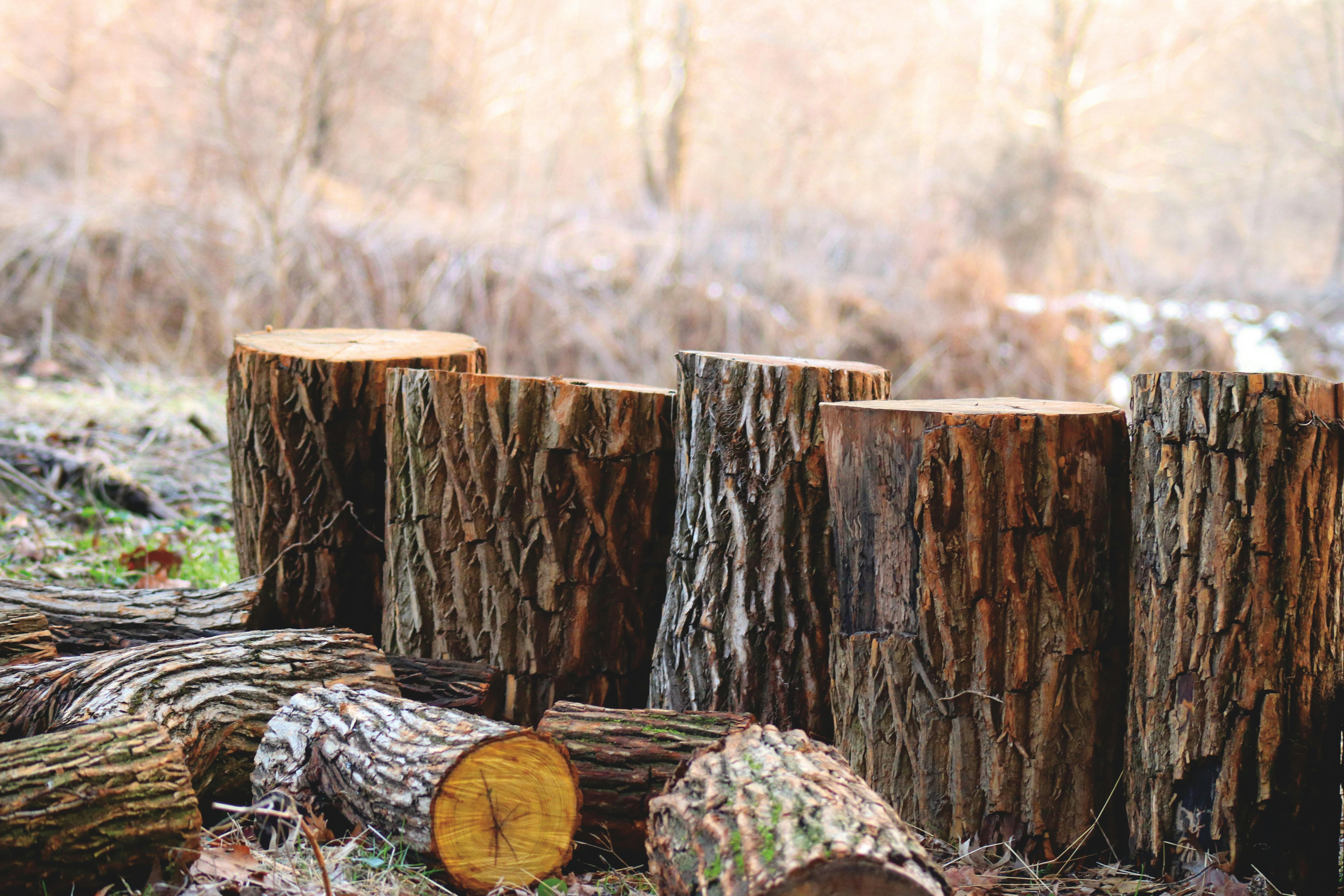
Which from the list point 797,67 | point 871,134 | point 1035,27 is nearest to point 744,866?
point 797,67

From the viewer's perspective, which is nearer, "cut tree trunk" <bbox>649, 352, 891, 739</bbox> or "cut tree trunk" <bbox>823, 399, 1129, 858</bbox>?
"cut tree trunk" <bbox>823, 399, 1129, 858</bbox>

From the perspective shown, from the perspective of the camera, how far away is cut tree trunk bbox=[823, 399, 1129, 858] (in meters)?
2.17

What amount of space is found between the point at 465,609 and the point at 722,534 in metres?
0.76

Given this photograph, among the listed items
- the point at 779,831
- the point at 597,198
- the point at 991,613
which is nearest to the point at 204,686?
the point at 779,831

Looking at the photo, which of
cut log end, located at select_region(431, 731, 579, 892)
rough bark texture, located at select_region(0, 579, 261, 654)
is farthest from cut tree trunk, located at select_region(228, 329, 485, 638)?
cut log end, located at select_region(431, 731, 579, 892)

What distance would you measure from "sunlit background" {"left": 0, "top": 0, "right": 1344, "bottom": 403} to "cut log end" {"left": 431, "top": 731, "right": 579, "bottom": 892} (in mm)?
6751

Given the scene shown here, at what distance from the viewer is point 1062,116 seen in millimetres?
17844

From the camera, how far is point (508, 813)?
2.03 m

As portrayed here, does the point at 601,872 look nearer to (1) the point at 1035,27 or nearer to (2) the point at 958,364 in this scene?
(2) the point at 958,364

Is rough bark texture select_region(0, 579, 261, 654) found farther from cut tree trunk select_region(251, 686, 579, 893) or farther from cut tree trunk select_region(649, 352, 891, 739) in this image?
cut tree trunk select_region(649, 352, 891, 739)

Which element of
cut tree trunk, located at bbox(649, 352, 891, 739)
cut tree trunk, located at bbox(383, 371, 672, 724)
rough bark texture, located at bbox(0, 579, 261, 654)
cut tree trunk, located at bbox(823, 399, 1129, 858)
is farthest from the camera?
rough bark texture, located at bbox(0, 579, 261, 654)

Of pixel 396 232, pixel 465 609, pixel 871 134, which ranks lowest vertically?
pixel 465 609

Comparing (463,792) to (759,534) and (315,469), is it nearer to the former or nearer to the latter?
(759,534)

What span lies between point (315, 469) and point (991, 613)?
6.54 ft
